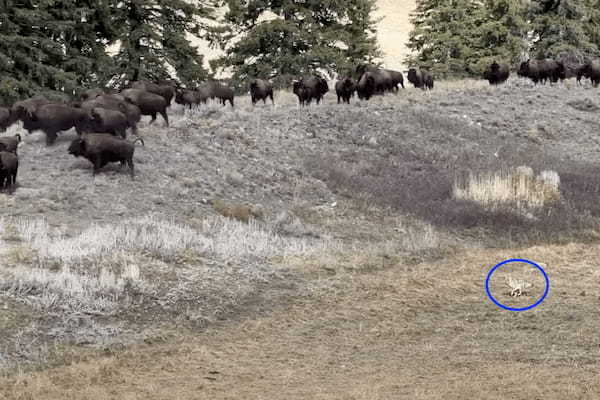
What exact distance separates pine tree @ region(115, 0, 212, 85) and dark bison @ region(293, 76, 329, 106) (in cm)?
767

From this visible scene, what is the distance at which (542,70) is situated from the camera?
34469 millimetres

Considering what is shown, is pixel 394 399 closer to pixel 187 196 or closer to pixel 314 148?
pixel 187 196

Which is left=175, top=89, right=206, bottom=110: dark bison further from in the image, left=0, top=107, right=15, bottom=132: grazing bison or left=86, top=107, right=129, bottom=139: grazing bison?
left=86, top=107, right=129, bottom=139: grazing bison

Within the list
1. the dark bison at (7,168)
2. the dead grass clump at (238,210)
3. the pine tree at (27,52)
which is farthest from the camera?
the pine tree at (27,52)

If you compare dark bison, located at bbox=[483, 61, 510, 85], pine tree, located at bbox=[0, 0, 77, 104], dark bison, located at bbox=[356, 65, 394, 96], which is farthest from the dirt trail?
dark bison, located at bbox=[483, 61, 510, 85]

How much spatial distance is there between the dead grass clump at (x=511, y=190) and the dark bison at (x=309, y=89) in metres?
9.03

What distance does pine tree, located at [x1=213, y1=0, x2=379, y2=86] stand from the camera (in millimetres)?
33875

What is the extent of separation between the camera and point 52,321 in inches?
364

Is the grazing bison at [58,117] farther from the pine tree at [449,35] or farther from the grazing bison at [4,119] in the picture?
the pine tree at [449,35]

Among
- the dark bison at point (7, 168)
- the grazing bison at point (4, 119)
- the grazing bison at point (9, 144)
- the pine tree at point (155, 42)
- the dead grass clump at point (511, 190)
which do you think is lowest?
the dead grass clump at point (511, 190)

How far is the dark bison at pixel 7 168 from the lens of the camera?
1350 cm

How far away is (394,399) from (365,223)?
8336mm

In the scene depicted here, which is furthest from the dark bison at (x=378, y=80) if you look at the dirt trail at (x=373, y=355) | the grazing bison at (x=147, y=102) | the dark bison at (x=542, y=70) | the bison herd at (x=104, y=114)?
the dirt trail at (x=373, y=355)

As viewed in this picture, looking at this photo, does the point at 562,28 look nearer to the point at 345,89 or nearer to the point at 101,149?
the point at 345,89
